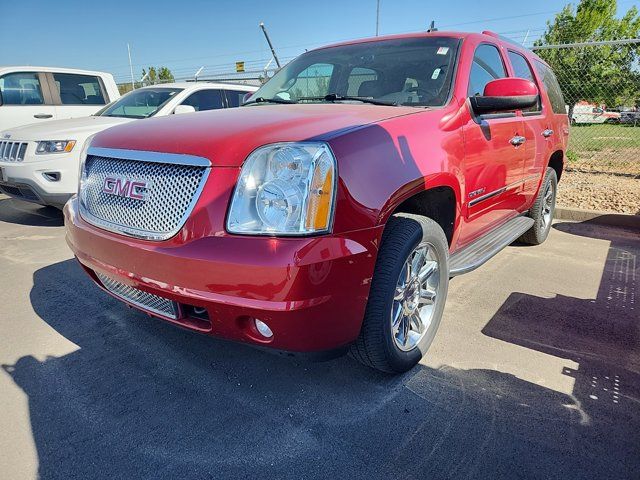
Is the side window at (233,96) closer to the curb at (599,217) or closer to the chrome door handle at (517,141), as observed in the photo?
the chrome door handle at (517,141)

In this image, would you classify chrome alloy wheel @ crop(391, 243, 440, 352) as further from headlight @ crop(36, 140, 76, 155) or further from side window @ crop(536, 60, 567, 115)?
headlight @ crop(36, 140, 76, 155)

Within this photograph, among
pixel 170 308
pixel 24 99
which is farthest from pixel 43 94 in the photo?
pixel 170 308

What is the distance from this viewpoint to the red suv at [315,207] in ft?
5.86

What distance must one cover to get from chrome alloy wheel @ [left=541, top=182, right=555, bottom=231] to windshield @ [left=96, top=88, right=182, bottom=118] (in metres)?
4.84

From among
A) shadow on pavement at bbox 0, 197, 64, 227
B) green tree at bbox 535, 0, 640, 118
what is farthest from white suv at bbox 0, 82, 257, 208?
green tree at bbox 535, 0, 640, 118

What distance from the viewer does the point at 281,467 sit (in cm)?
183

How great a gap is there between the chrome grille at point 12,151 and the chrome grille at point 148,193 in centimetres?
357

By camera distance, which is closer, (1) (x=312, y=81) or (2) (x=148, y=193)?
(2) (x=148, y=193)

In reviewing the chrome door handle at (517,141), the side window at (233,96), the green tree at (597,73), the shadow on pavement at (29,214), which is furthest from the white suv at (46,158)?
the green tree at (597,73)

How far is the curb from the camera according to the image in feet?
17.9

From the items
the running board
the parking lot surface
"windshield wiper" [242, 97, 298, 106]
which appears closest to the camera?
the parking lot surface

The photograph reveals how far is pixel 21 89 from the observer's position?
7.46 metres

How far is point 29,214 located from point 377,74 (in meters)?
5.12

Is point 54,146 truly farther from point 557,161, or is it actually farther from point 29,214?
point 557,161
